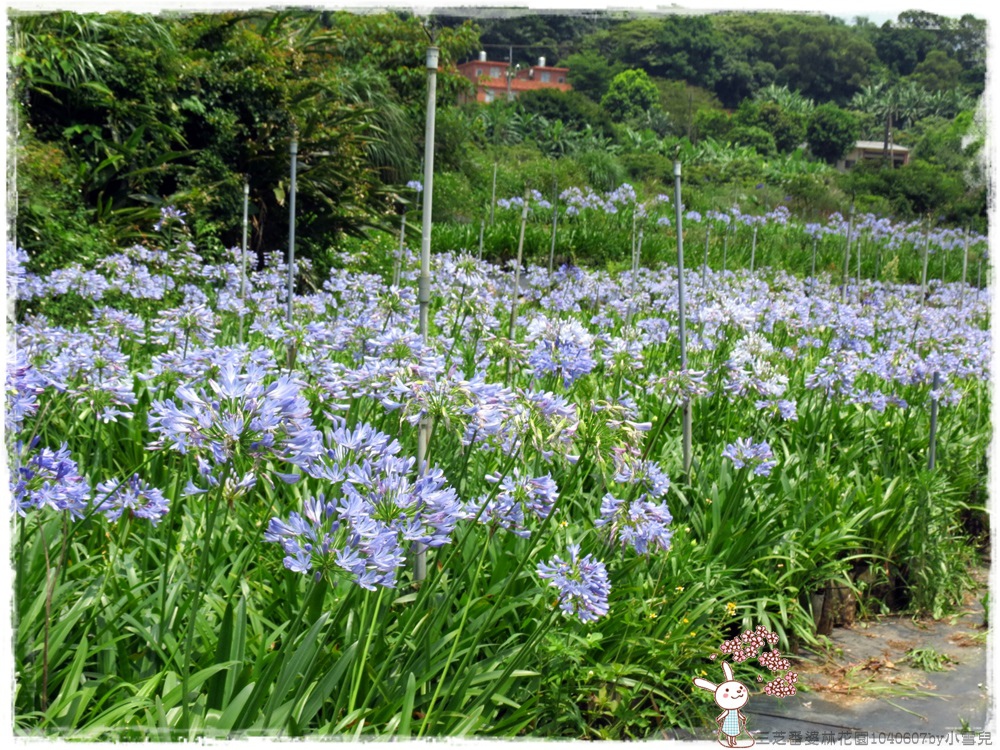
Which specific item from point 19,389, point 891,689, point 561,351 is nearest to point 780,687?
point 891,689

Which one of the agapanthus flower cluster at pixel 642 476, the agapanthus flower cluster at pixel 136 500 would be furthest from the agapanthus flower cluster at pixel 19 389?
the agapanthus flower cluster at pixel 642 476

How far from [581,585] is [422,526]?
52 cm

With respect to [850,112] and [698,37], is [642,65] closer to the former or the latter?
[698,37]

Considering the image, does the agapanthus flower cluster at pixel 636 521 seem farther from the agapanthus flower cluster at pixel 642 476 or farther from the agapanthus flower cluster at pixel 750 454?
the agapanthus flower cluster at pixel 750 454

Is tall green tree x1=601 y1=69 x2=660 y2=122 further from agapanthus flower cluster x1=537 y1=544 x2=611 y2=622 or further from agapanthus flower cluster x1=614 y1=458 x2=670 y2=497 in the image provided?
agapanthus flower cluster x1=537 y1=544 x2=611 y2=622

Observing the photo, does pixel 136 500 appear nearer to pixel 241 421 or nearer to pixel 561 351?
pixel 241 421

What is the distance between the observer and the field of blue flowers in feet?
5.68

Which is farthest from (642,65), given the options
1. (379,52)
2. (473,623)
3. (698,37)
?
(473,623)

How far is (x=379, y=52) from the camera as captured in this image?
1523 centimetres

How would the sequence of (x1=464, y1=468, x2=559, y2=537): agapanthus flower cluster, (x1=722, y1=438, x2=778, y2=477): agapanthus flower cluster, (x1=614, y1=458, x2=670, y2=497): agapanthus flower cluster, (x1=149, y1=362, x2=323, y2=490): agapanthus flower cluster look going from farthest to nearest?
1. (x1=722, y1=438, x2=778, y2=477): agapanthus flower cluster
2. (x1=614, y1=458, x2=670, y2=497): agapanthus flower cluster
3. (x1=464, y1=468, x2=559, y2=537): agapanthus flower cluster
4. (x1=149, y1=362, x2=323, y2=490): agapanthus flower cluster

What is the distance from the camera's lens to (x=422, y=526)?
5.44ft

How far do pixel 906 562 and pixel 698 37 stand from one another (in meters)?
34.2

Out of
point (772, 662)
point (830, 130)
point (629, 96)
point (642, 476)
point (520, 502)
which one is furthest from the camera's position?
point (830, 130)

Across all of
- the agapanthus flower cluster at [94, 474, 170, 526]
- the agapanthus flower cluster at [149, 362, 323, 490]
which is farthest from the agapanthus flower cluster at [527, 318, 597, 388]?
the agapanthus flower cluster at [149, 362, 323, 490]
